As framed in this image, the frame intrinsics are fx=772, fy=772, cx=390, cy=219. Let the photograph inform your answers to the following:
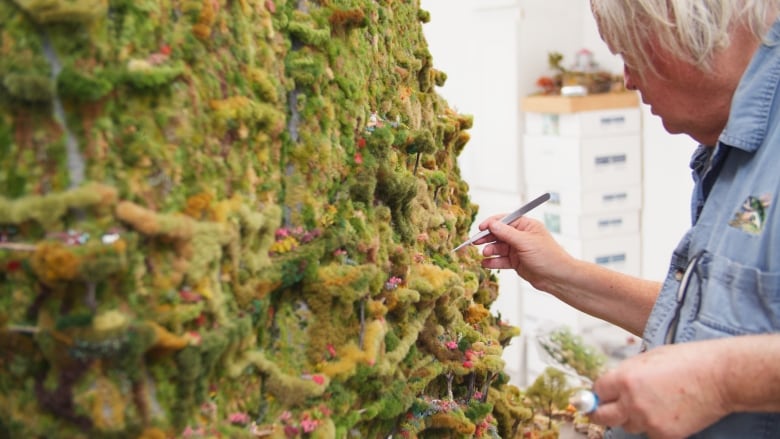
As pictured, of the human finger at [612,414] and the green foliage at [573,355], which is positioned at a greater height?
the human finger at [612,414]

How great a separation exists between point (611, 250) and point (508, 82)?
2.99 feet

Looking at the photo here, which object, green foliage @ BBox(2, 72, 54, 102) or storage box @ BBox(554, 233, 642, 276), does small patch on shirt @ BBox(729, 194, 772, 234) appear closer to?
green foliage @ BBox(2, 72, 54, 102)

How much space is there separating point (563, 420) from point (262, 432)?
1213mm

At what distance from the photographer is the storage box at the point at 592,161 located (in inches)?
127

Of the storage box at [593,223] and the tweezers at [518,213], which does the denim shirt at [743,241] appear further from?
the storage box at [593,223]

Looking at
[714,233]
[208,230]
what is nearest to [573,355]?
[714,233]

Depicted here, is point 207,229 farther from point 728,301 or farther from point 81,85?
point 728,301

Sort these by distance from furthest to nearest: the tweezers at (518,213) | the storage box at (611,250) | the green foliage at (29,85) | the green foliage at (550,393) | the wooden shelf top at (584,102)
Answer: the storage box at (611,250) < the wooden shelf top at (584,102) < the green foliage at (550,393) < the tweezers at (518,213) < the green foliage at (29,85)

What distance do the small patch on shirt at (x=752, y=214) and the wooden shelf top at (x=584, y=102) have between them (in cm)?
228

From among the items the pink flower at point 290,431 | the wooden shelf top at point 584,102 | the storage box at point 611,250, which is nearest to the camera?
the pink flower at point 290,431

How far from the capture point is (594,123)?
3.24 m

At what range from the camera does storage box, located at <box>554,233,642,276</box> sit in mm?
3318

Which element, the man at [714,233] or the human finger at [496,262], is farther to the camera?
the human finger at [496,262]

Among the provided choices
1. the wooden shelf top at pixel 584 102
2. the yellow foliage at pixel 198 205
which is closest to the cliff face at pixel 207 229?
the yellow foliage at pixel 198 205
